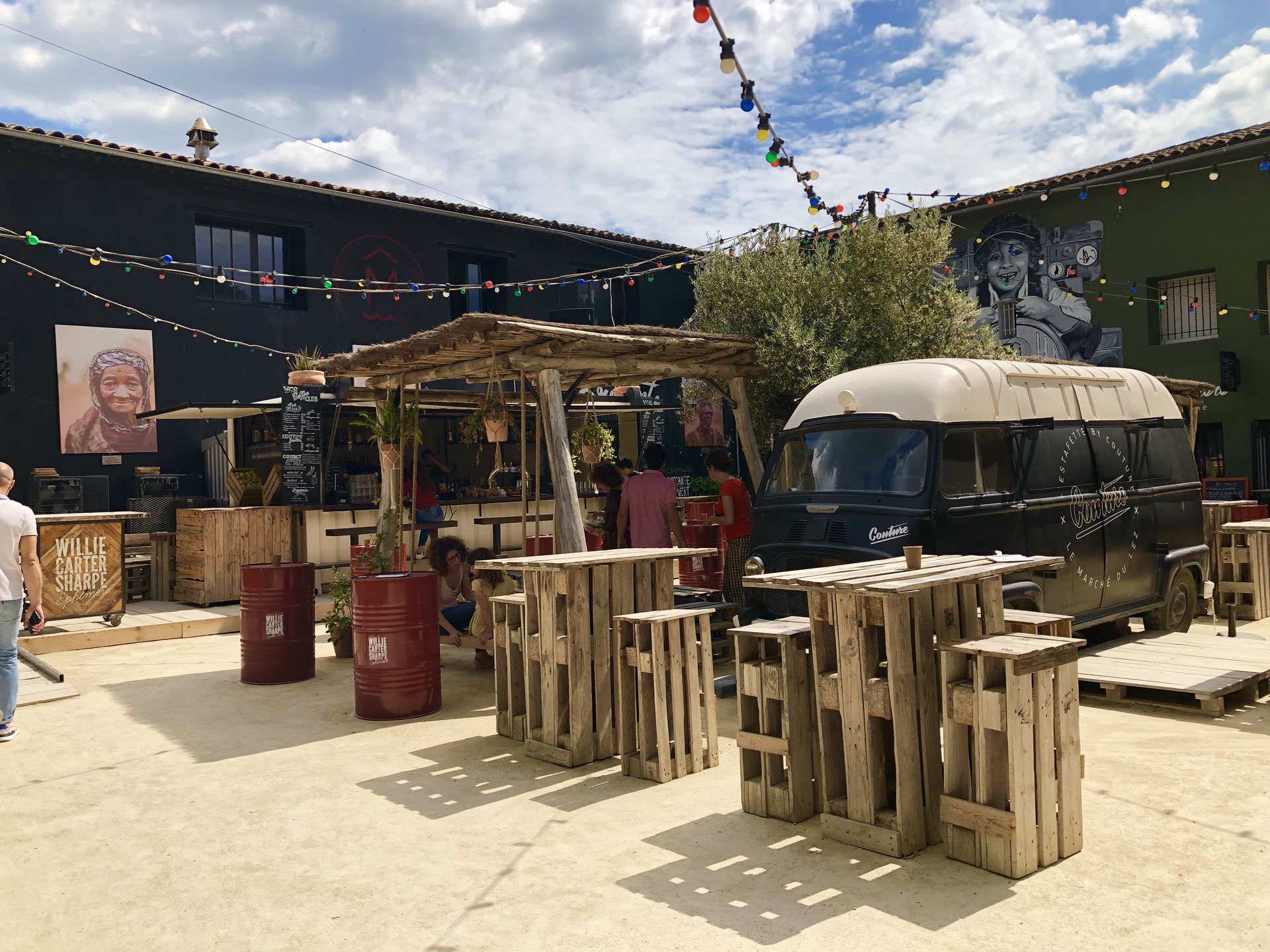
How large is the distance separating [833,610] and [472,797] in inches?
87.9

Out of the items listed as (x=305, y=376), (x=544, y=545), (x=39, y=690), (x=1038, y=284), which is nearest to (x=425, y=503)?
(x=305, y=376)

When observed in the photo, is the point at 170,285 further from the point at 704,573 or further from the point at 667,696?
the point at 667,696

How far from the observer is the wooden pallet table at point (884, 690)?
164 inches

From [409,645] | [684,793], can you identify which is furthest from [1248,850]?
[409,645]

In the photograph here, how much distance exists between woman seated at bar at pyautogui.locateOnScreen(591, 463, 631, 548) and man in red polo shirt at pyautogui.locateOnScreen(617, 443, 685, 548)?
0.58 meters

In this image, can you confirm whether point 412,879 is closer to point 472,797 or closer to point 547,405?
point 472,797

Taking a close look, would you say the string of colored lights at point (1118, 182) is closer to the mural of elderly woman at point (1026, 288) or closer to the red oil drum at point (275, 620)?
the mural of elderly woman at point (1026, 288)

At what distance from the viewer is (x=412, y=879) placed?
4.13m

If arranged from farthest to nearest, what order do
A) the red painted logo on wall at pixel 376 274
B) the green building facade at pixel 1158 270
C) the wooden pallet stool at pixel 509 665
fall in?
the red painted logo on wall at pixel 376 274, the green building facade at pixel 1158 270, the wooden pallet stool at pixel 509 665

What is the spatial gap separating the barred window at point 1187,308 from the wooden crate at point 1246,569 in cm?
919

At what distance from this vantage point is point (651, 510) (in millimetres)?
8891

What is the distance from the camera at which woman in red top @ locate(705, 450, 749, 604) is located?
909 centimetres

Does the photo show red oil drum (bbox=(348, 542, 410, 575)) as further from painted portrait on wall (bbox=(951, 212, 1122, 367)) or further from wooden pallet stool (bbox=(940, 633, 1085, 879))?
painted portrait on wall (bbox=(951, 212, 1122, 367))

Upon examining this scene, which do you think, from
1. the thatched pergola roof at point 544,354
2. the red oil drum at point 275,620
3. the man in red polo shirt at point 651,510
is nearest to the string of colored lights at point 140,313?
the thatched pergola roof at point 544,354
